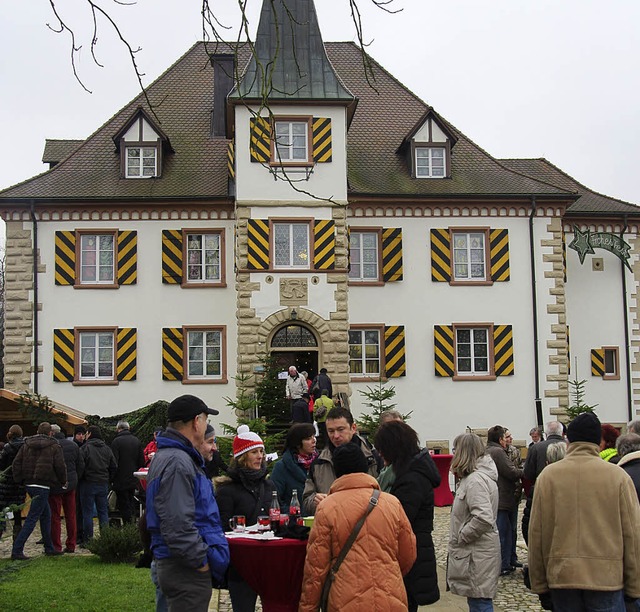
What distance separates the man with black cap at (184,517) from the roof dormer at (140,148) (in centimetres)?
→ 2181

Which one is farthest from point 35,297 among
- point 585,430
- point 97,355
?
point 585,430

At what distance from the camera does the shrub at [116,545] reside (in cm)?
1208

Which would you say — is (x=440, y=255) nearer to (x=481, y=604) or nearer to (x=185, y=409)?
(x=481, y=604)

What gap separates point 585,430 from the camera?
5914 millimetres

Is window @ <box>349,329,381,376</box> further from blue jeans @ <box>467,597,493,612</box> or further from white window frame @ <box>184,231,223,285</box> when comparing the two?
blue jeans @ <box>467,597,493,612</box>

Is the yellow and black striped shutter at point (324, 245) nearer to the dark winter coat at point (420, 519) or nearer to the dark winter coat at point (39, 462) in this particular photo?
the dark winter coat at point (39, 462)

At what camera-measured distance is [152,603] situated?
9391 mm

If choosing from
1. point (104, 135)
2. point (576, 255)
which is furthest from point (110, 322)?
point (576, 255)

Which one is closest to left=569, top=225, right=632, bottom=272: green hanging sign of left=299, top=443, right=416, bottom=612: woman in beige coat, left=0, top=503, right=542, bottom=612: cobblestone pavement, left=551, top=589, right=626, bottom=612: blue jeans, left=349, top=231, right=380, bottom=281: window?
left=349, top=231, right=380, bottom=281: window

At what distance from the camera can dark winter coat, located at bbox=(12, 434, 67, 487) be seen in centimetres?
1284

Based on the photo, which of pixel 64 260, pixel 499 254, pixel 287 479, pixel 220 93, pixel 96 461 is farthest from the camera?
pixel 220 93

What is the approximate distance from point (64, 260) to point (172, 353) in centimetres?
385

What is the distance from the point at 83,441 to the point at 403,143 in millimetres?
15140

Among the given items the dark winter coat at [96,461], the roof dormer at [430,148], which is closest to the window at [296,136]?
the roof dormer at [430,148]
